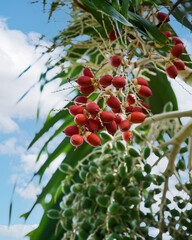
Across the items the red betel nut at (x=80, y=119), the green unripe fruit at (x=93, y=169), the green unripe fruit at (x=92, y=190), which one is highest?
the red betel nut at (x=80, y=119)

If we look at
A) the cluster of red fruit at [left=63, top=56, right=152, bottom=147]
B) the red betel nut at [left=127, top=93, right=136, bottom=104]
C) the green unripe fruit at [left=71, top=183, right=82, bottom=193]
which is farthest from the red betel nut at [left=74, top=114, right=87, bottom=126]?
the green unripe fruit at [left=71, top=183, right=82, bottom=193]

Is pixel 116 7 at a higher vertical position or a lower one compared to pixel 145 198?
higher

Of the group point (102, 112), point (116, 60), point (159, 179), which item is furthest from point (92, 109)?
point (159, 179)

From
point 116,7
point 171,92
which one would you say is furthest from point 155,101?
point 116,7

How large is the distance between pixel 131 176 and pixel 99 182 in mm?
91

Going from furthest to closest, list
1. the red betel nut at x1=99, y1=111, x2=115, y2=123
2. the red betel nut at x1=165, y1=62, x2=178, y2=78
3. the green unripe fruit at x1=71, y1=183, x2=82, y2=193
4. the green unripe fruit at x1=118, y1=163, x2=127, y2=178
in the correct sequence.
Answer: the green unripe fruit at x1=71, y1=183, x2=82, y2=193 < the green unripe fruit at x1=118, y1=163, x2=127, y2=178 < the red betel nut at x1=165, y1=62, x2=178, y2=78 < the red betel nut at x1=99, y1=111, x2=115, y2=123

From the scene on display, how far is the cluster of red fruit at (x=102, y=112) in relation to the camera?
23.1 inches

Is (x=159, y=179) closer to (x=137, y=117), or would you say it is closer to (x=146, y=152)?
Answer: (x=146, y=152)

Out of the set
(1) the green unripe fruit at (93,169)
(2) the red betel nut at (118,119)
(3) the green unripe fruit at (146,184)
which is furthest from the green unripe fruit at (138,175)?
(2) the red betel nut at (118,119)

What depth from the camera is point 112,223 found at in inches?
29.9

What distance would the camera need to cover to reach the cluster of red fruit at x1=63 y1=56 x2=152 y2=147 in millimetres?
586

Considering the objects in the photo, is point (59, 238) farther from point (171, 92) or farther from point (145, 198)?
point (171, 92)

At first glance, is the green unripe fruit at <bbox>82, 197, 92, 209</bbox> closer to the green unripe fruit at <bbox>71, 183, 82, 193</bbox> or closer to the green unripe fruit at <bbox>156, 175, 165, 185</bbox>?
the green unripe fruit at <bbox>71, 183, 82, 193</bbox>

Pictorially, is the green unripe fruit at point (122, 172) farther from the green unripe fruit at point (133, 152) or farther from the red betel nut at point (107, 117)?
the red betel nut at point (107, 117)
